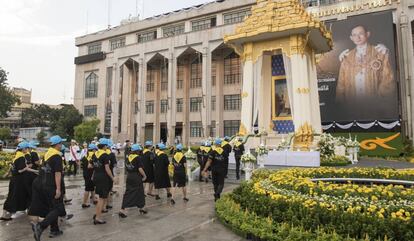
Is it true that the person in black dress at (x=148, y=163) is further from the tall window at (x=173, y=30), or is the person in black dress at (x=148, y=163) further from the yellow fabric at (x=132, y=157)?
the tall window at (x=173, y=30)

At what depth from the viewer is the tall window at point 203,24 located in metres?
45.4

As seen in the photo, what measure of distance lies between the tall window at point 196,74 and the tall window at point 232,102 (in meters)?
4.74

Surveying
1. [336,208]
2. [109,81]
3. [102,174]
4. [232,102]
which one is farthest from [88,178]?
[109,81]

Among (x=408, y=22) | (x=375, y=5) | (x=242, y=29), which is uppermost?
(x=375, y=5)

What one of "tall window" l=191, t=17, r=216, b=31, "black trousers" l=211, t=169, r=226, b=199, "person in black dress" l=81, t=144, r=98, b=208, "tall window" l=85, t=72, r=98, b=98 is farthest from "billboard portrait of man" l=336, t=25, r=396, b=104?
"tall window" l=85, t=72, r=98, b=98

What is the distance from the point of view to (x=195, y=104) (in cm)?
4459

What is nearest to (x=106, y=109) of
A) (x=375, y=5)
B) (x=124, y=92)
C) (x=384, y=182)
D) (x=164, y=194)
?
(x=124, y=92)

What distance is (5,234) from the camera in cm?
628

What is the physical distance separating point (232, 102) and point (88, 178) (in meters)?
33.7

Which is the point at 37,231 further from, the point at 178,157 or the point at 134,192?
the point at 178,157

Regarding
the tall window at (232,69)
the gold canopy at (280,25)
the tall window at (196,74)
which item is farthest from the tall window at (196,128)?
the gold canopy at (280,25)

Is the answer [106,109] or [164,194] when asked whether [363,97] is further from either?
[106,109]

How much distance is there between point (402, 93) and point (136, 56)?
109 ft

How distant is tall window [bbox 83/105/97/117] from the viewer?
180 ft
